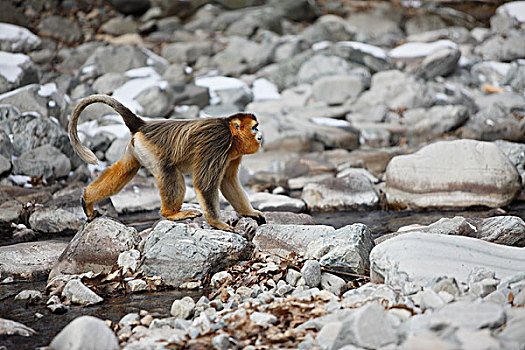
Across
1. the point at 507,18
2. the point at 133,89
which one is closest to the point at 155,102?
the point at 133,89

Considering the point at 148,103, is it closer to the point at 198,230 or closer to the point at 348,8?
the point at 198,230

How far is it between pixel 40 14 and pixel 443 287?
18.3m

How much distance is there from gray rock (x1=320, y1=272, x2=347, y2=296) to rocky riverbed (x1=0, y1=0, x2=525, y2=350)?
0.01 meters

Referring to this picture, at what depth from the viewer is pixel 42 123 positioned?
1060cm

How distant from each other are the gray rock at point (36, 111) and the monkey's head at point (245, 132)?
6.26m

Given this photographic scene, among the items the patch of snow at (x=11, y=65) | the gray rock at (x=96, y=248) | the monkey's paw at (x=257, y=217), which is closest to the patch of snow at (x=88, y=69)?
the patch of snow at (x=11, y=65)

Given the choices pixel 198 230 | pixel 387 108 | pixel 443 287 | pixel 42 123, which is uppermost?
pixel 443 287

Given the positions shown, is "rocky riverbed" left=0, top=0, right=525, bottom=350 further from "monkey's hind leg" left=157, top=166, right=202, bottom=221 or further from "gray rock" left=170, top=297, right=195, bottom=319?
"monkey's hind leg" left=157, top=166, right=202, bottom=221

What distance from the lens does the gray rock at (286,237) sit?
5.60 meters

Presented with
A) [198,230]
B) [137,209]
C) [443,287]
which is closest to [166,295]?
[198,230]

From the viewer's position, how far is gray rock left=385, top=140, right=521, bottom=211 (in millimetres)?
8125

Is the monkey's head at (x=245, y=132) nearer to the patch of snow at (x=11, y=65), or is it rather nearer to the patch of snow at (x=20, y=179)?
the patch of snow at (x=20, y=179)

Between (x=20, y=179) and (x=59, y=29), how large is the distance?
10.3 meters

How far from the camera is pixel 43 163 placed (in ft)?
32.4
